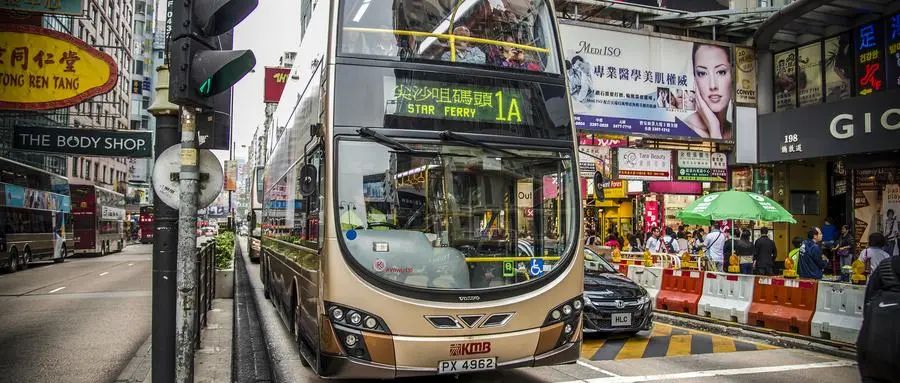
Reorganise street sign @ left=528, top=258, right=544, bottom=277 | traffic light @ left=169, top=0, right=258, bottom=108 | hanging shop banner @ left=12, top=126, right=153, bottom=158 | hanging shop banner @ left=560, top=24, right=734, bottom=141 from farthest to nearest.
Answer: hanging shop banner @ left=560, top=24, right=734, bottom=141 → hanging shop banner @ left=12, top=126, right=153, bottom=158 → street sign @ left=528, top=258, right=544, bottom=277 → traffic light @ left=169, top=0, right=258, bottom=108

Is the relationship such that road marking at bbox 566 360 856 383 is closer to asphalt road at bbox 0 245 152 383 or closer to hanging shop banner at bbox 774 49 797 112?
asphalt road at bbox 0 245 152 383

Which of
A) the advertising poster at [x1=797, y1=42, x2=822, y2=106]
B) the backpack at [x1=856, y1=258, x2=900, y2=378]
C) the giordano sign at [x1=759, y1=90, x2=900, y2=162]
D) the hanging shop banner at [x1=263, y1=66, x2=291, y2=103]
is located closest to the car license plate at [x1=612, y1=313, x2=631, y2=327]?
the backpack at [x1=856, y1=258, x2=900, y2=378]

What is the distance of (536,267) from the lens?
20.6 feet

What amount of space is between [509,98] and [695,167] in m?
13.7

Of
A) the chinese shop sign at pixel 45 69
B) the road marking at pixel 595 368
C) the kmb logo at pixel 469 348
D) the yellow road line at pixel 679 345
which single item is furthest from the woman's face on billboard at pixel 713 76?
the chinese shop sign at pixel 45 69

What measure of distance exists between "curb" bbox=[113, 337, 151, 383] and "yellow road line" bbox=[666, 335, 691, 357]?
21.9ft

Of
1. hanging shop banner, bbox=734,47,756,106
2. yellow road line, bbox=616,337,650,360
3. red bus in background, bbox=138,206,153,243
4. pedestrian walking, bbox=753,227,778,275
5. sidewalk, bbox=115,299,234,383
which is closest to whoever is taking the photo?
sidewalk, bbox=115,299,234,383

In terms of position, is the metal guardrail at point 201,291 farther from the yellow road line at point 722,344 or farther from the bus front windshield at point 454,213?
the yellow road line at point 722,344

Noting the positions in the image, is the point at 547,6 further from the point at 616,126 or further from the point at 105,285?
the point at 105,285

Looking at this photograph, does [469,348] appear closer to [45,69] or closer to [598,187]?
[598,187]

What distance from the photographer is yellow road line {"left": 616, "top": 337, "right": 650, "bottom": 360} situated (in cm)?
890

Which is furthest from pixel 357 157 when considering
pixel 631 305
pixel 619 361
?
pixel 631 305

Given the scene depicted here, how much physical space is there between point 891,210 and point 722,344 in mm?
11482

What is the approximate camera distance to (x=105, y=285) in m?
19.0
